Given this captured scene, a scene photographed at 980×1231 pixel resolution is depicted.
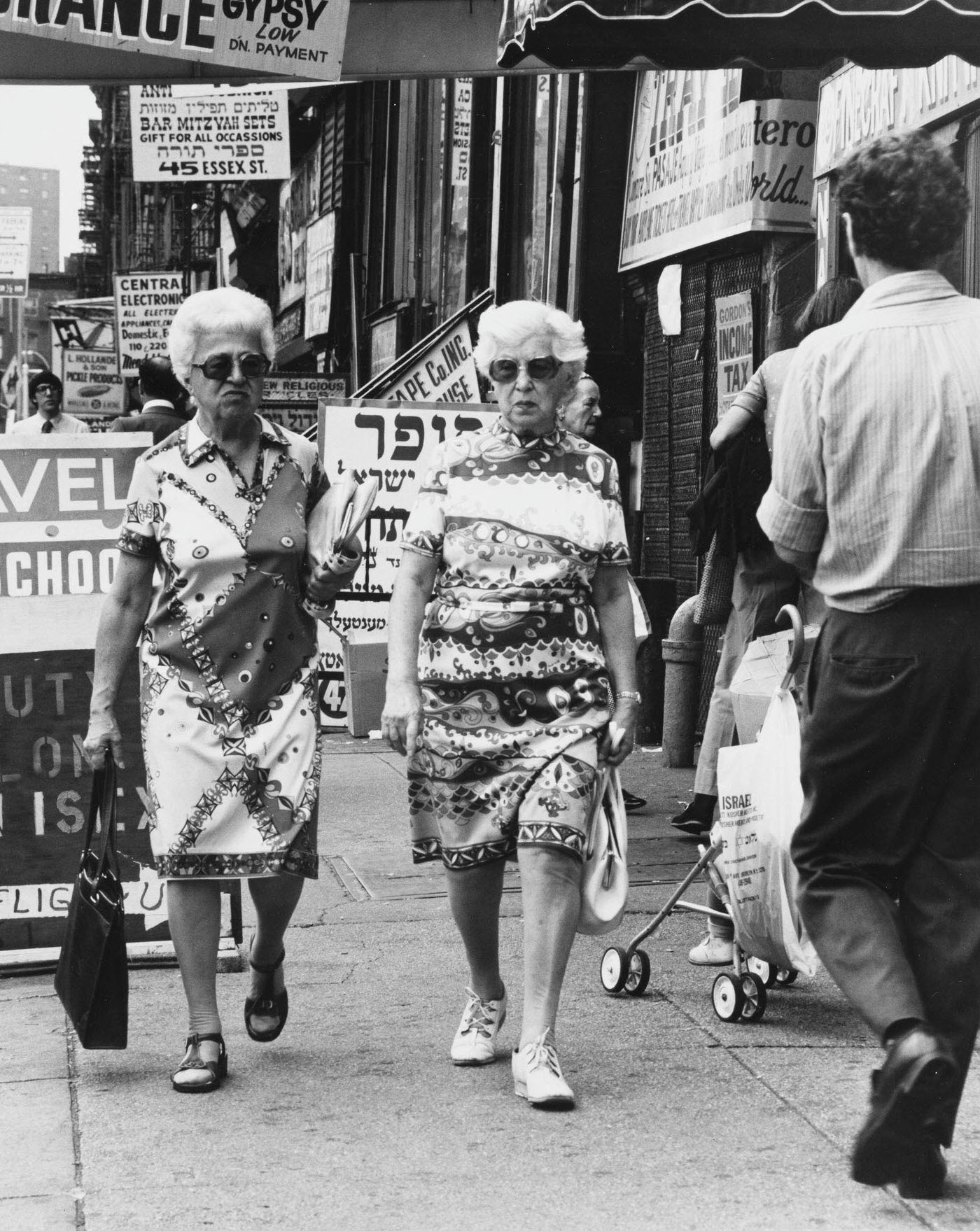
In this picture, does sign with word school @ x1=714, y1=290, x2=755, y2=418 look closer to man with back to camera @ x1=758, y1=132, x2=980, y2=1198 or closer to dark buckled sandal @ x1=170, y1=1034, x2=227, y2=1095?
dark buckled sandal @ x1=170, y1=1034, x2=227, y2=1095

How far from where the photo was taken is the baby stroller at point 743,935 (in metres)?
4.51

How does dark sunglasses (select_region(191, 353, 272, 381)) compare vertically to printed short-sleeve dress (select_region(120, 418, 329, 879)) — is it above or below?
above

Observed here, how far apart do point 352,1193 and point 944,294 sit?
212cm

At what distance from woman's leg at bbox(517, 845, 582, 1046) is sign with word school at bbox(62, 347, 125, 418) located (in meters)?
28.5

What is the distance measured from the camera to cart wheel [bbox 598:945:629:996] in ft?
17.2

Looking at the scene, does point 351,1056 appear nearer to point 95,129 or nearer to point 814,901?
point 814,901

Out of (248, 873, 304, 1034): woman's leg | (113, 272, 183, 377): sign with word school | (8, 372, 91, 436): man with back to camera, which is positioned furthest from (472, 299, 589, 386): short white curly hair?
(113, 272, 183, 377): sign with word school

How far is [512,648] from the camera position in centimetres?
438

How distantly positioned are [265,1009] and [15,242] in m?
19.9

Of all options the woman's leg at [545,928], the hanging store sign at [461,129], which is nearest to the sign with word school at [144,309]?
the hanging store sign at [461,129]

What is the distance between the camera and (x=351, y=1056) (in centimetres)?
475

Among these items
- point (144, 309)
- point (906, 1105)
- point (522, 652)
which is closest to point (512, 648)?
point (522, 652)

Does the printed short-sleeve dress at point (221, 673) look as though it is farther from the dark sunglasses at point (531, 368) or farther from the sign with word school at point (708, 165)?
the sign with word school at point (708, 165)

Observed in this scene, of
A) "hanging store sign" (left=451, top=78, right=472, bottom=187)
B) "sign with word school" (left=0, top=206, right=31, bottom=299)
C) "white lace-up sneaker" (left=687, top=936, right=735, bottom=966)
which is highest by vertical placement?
"hanging store sign" (left=451, top=78, right=472, bottom=187)
